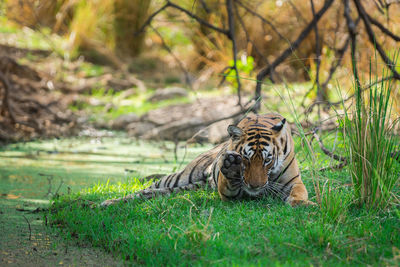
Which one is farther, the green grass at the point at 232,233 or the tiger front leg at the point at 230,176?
the tiger front leg at the point at 230,176

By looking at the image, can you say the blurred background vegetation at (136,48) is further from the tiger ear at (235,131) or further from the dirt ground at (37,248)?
the tiger ear at (235,131)

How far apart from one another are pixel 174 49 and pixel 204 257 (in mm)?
13575

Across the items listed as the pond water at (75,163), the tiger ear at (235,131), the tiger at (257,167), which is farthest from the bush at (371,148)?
the pond water at (75,163)

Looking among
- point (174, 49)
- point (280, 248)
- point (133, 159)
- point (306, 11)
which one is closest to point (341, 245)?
point (280, 248)

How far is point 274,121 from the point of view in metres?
4.42

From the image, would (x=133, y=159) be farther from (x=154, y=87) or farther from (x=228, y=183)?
(x=154, y=87)

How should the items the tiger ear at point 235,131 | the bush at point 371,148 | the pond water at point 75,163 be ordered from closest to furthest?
the bush at point 371,148, the tiger ear at point 235,131, the pond water at point 75,163

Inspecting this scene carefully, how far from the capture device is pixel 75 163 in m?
6.88

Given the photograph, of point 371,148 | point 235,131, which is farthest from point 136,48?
point 371,148

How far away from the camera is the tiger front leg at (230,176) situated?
3.75 metres

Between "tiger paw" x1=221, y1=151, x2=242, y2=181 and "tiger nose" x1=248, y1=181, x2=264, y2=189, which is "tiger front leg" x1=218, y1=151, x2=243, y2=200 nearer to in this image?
"tiger paw" x1=221, y1=151, x2=242, y2=181

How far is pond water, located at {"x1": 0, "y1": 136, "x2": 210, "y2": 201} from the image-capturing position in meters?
5.57

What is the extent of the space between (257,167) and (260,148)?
0.51ft

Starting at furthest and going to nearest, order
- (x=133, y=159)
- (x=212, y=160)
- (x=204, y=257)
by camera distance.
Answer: (x=133, y=159) → (x=212, y=160) → (x=204, y=257)
